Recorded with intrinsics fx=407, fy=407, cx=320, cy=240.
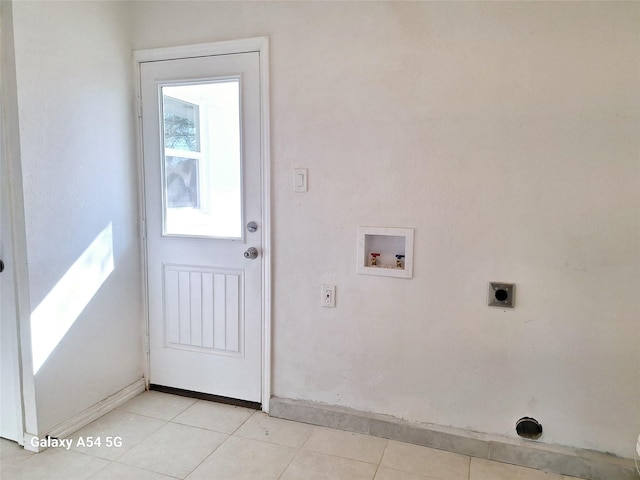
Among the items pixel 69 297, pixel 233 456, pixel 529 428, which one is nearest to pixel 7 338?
pixel 69 297

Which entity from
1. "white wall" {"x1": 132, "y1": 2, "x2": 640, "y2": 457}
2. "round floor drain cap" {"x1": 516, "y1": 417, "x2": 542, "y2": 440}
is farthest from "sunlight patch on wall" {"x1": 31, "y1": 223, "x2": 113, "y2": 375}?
"round floor drain cap" {"x1": 516, "y1": 417, "x2": 542, "y2": 440}

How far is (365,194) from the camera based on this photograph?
204 cm

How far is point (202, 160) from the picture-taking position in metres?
2.34

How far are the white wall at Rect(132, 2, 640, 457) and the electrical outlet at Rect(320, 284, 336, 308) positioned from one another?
0.03 m

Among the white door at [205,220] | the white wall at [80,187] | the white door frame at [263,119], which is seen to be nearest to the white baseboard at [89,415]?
the white wall at [80,187]

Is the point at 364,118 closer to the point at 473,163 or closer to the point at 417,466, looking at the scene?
the point at 473,163

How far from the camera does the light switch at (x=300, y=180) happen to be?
2123 mm

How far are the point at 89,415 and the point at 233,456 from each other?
2.86 feet

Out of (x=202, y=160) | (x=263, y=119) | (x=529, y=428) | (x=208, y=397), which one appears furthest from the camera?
(x=208, y=397)

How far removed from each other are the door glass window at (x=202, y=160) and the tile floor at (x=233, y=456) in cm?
106

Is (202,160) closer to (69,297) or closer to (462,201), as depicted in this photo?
(69,297)

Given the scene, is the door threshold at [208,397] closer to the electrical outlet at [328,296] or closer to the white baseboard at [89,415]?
the white baseboard at [89,415]

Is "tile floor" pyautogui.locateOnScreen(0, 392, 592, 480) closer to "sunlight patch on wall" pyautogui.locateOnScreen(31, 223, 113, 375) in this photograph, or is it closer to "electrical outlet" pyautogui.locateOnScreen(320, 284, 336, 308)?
"sunlight patch on wall" pyautogui.locateOnScreen(31, 223, 113, 375)

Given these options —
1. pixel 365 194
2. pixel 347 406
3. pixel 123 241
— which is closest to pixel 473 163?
pixel 365 194
